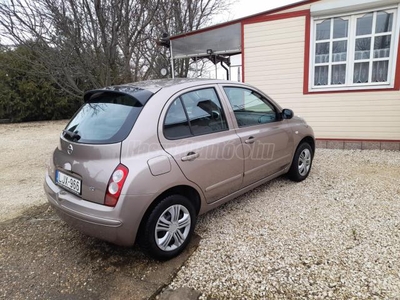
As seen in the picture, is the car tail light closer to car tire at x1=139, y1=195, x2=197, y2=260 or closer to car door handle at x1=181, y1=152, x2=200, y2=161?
car tire at x1=139, y1=195, x2=197, y2=260

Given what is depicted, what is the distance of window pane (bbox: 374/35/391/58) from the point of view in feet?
18.9

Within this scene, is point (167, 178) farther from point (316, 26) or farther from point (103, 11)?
point (316, 26)

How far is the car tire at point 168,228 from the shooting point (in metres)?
2.33

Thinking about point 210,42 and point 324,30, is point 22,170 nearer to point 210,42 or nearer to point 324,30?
point 210,42

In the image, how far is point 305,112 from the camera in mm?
6613

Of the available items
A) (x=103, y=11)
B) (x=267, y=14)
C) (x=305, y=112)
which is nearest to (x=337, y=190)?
(x=305, y=112)

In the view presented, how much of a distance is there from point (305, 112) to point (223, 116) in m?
4.30

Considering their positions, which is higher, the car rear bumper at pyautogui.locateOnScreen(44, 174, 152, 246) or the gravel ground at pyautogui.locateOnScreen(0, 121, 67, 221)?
the car rear bumper at pyautogui.locateOnScreen(44, 174, 152, 246)

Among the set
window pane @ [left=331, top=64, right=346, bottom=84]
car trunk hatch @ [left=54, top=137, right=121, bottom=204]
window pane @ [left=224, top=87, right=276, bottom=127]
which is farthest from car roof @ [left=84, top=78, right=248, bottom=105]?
window pane @ [left=331, top=64, right=346, bottom=84]

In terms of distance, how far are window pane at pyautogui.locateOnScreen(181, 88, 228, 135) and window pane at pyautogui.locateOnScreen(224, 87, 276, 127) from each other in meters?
0.24

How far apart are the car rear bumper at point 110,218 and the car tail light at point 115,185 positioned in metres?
0.04

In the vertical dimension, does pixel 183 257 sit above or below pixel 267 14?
below

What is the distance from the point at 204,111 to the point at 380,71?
517 cm

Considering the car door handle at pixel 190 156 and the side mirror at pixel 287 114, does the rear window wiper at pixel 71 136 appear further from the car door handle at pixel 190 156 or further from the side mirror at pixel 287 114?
the side mirror at pixel 287 114
